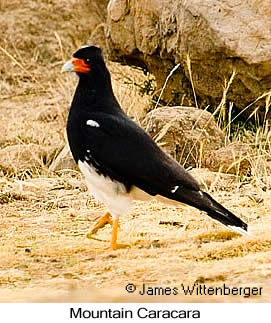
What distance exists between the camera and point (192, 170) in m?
6.51

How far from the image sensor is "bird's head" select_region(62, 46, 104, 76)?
4.98 meters

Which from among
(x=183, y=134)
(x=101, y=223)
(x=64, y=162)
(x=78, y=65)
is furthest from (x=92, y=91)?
(x=64, y=162)

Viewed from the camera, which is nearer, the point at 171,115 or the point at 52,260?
the point at 52,260

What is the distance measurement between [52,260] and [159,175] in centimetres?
65

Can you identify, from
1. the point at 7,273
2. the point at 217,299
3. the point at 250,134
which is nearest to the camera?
the point at 217,299

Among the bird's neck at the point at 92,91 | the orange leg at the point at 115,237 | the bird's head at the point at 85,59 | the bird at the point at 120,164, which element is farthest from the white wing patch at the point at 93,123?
the orange leg at the point at 115,237

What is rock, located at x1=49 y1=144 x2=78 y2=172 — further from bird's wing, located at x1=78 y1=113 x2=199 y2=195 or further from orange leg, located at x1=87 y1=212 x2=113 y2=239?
bird's wing, located at x1=78 y1=113 x2=199 y2=195

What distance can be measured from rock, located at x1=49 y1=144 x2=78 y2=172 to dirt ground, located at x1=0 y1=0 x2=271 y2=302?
0.24 feet

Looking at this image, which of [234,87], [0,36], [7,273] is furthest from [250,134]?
[0,36]

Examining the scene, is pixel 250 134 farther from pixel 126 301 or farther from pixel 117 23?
pixel 126 301

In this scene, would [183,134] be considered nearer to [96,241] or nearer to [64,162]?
[64,162]

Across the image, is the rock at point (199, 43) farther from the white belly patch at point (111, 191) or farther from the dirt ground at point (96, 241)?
the white belly patch at point (111, 191)

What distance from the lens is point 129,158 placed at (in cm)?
481

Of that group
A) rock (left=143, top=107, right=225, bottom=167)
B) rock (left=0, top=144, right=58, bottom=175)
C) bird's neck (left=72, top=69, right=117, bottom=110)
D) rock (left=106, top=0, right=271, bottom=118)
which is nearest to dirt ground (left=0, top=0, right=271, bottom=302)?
rock (left=0, top=144, right=58, bottom=175)
